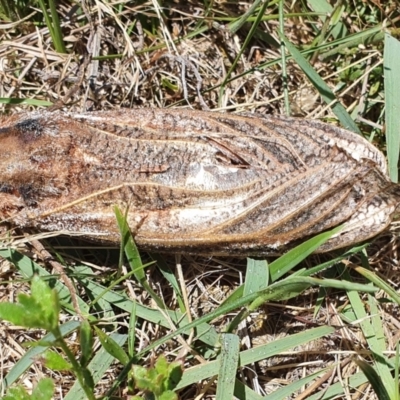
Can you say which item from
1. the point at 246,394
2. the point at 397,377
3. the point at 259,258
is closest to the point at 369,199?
the point at 259,258

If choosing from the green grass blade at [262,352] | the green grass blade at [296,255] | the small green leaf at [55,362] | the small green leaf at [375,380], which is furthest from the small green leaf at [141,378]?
the small green leaf at [375,380]

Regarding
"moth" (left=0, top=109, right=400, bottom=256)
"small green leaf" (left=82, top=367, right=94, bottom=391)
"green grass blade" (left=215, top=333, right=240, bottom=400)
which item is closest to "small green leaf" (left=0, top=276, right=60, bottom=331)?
"small green leaf" (left=82, top=367, right=94, bottom=391)

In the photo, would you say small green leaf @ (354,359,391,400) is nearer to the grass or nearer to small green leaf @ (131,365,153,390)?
the grass

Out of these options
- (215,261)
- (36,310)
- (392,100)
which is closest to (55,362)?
(36,310)

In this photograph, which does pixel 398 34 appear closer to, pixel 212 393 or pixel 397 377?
pixel 397 377

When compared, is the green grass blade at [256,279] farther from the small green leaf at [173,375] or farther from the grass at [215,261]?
the small green leaf at [173,375]

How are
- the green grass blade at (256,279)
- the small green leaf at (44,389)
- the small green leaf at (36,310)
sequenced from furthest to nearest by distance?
the green grass blade at (256,279)
the small green leaf at (44,389)
the small green leaf at (36,310)
